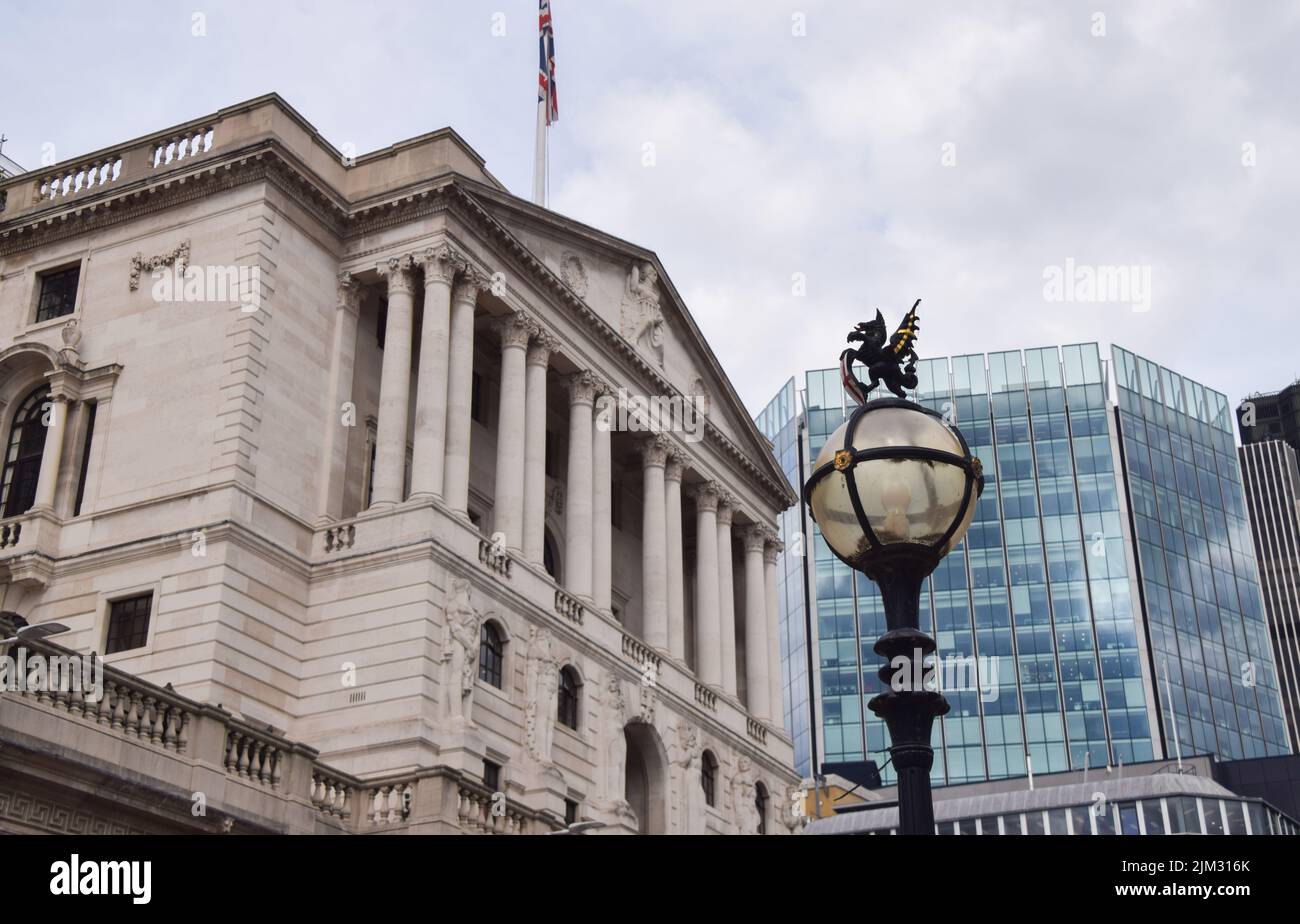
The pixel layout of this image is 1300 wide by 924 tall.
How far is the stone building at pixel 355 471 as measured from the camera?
39.3 m

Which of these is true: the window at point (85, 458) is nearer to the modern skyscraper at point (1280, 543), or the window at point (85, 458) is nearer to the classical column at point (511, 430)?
the classical column at point (511, 430)

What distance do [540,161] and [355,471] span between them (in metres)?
15.0

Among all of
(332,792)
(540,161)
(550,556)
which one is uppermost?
(540,161)

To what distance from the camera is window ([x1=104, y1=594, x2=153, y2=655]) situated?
39.8 metres

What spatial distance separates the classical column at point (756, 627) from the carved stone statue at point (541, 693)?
615 inches

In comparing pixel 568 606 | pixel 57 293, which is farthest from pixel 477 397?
pixel 57 293

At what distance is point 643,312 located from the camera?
181ft

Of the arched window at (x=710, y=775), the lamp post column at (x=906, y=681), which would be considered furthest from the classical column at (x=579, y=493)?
the lamp post column at (x=906, y=681)

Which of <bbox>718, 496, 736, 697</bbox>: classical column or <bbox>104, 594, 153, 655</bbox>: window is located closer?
<bbox>104, 594, 153, 655</bbox>: window

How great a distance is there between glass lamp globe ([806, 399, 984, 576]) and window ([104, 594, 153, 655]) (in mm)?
32614

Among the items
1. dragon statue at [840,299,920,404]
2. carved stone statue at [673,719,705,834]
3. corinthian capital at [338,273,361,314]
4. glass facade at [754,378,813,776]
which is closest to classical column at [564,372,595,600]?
carved stone statue at [673,719,705,834]

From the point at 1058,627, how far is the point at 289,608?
8184cm

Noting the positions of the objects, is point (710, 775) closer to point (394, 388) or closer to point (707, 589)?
point (707, 589)

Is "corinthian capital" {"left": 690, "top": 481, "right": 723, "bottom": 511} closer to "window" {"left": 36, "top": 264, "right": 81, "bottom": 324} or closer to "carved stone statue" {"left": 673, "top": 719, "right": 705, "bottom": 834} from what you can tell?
"carved stone statue" {"left": 673, "top": 719, "right": 705, "bottom": 834}
